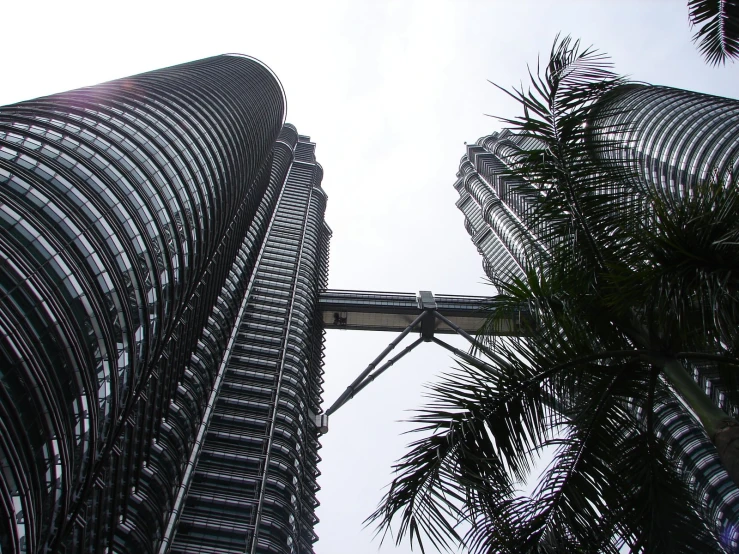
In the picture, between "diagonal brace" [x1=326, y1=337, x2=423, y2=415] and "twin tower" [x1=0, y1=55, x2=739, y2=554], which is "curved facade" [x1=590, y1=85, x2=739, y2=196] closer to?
"twin tower" [x1=0, y1=55, x2=739, y2=554]

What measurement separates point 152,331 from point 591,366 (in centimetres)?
2558

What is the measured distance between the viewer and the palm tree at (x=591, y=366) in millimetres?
5789

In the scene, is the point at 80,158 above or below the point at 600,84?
above

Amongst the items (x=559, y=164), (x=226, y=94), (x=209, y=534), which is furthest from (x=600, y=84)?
(x=226, y=94)

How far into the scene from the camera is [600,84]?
7527 millimetres

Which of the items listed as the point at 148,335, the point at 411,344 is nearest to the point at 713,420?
the point at 148,335

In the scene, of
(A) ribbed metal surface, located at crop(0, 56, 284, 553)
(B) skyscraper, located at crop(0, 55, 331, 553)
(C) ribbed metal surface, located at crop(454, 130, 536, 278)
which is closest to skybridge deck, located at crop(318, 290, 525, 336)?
(B) skyscraper, located at crop(0, 55, 331, 553)

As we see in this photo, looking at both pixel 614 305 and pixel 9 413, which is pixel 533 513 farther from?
pixel 9 413

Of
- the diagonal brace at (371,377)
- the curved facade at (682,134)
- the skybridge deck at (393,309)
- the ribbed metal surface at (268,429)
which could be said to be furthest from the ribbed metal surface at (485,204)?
the diagonal brace at (371,377)

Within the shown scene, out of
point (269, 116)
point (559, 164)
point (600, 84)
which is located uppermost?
point (269, 116)

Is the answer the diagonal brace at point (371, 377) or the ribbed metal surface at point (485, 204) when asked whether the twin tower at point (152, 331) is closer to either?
the diagonal brace at point (371, 377)

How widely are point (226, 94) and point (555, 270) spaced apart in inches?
2154

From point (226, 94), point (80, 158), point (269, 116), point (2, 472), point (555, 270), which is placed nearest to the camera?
point (555, 270)

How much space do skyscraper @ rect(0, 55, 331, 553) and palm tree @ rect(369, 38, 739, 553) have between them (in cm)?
1538
